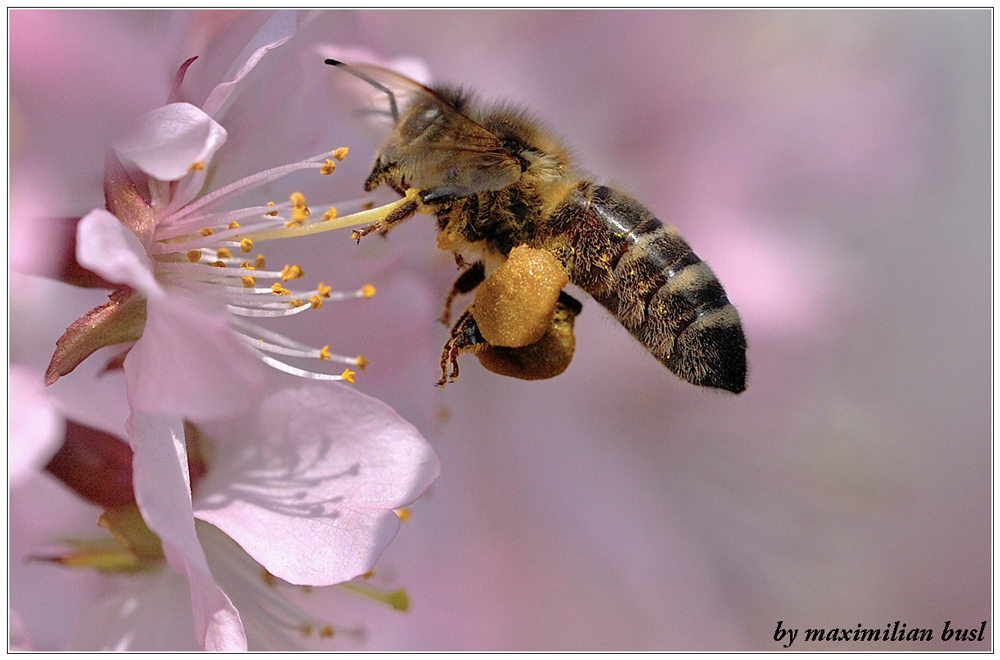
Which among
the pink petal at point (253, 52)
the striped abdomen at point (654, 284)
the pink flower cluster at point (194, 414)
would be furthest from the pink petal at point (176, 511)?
the striped abdomen at point (654, 284)

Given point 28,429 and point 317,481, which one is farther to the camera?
point 317,481

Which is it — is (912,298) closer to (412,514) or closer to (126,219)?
(412,514)

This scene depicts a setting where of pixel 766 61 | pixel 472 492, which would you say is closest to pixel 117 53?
pixel 472 492

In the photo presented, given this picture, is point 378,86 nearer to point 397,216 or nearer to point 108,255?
point 397,216

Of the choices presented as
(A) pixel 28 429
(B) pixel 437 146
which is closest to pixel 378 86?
(B) pixel 437 146

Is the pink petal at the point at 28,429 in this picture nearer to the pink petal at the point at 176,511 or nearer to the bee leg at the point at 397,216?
the pink petal at the point at 176,511

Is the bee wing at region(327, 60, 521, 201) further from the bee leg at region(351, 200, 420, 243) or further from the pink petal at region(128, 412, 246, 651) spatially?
the pink petal at region(128, 412, 246, 651)

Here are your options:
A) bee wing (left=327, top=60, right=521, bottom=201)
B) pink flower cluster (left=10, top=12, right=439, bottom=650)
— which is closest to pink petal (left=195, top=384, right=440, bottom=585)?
pink flower cluster (left=10, top=12, right=439, bottom=650)
